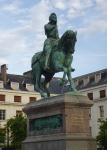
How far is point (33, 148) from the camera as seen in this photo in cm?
1406

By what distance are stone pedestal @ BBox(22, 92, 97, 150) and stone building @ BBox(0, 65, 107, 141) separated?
40.8 metres

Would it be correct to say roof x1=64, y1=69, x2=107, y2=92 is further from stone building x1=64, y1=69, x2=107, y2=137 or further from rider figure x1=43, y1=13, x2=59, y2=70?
rider figure x1=43, y1=13, x2=59, y2=70

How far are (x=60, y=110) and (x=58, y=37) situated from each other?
409 cm

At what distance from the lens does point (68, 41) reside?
547 inches

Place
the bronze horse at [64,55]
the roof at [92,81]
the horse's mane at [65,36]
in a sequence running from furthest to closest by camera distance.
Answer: the roof at [92,81]
the bronze horse at [64,55]
the horse's mane at [65,36]

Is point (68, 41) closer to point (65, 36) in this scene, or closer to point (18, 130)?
point (65, 36)

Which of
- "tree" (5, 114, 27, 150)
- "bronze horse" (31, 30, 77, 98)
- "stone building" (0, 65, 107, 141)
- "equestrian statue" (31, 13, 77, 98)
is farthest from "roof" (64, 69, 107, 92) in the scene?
"bronze horse" (31, 30, 77, 98)

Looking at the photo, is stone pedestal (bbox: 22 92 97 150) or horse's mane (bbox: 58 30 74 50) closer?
stone pedestal (bbox: 22 92 97 150)

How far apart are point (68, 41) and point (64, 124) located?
366 centimetres

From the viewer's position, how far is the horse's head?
1372 centimetres

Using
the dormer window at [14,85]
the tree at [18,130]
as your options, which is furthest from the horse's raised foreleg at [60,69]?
the dormer window at [14,85]

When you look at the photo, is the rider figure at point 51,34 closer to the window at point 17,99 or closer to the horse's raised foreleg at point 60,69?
the horse's raised foreleg at point 60,69

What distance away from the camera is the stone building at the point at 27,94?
54906 millimetres

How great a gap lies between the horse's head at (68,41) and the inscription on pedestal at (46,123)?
307 centimetres
